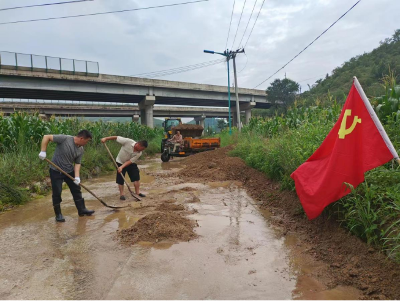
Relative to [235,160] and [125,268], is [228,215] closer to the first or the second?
[125,268]

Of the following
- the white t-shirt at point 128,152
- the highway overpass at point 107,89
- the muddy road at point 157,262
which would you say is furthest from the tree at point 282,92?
the muddy road at point 157,262

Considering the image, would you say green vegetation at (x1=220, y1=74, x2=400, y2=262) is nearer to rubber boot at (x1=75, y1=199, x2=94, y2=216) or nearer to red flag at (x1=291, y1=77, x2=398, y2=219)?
red flag at (x1=291, y1=77, x2=398, y2=219)

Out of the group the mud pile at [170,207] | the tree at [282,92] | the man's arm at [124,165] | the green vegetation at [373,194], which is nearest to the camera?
the green vegetation at [373,194]

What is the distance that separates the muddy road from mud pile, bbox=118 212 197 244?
132 mm

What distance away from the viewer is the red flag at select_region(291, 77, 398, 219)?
3012 mm

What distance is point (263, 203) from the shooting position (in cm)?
585

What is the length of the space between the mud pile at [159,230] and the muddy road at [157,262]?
0.43 ft

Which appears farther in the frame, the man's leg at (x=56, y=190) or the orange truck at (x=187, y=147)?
the orange truck at (x=187, y=147)

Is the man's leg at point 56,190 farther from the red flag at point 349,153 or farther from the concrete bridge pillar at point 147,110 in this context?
the concrete bridge pillar at point 147,110

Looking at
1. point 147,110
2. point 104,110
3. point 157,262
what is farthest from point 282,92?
point 157,262

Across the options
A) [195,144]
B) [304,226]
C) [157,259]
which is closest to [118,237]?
[157,259]

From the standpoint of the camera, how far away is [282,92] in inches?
1786

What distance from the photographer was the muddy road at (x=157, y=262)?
2.63 meters

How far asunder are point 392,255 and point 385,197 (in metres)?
0.72
